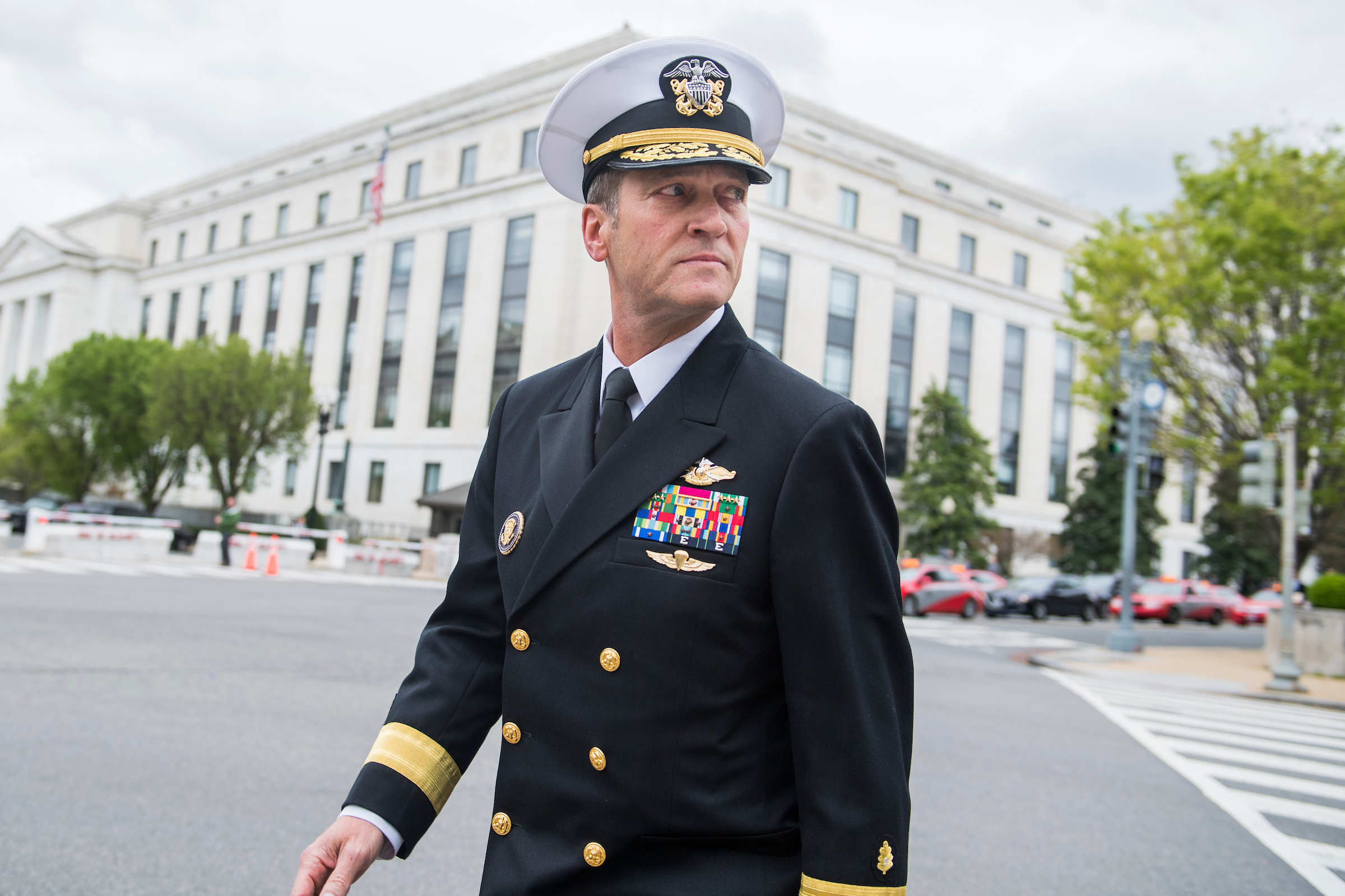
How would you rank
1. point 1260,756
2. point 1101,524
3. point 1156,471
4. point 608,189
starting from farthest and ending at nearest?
point 1101,524 < point 1156,471 < point 1260,756 < point 608,189

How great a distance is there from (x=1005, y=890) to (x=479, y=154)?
1813 inches

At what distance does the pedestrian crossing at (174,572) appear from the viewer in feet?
61.5

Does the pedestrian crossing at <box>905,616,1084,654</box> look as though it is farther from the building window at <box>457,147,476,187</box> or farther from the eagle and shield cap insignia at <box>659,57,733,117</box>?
the building window at <box>457,147,476,187</box>

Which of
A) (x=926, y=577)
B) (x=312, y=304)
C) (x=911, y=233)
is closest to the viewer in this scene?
(x=926, y=577)

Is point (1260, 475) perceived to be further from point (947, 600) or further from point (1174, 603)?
point (1174, 603)

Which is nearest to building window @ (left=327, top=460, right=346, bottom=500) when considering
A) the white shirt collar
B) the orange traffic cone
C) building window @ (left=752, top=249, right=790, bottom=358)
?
building window @ (left=752, top=249, right=790, bottom=358)

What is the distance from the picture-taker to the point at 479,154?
4681 cm

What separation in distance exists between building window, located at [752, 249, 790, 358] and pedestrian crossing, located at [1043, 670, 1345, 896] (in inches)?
1280

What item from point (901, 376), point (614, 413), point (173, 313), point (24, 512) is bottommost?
point (24, 512)

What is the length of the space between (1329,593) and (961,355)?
36.7m

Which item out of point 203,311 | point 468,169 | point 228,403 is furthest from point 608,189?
point 203,311

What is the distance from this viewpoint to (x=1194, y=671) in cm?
1723

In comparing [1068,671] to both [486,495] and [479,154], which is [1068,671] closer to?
[486,495]

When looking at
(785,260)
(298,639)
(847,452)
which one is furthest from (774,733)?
(785,260)
